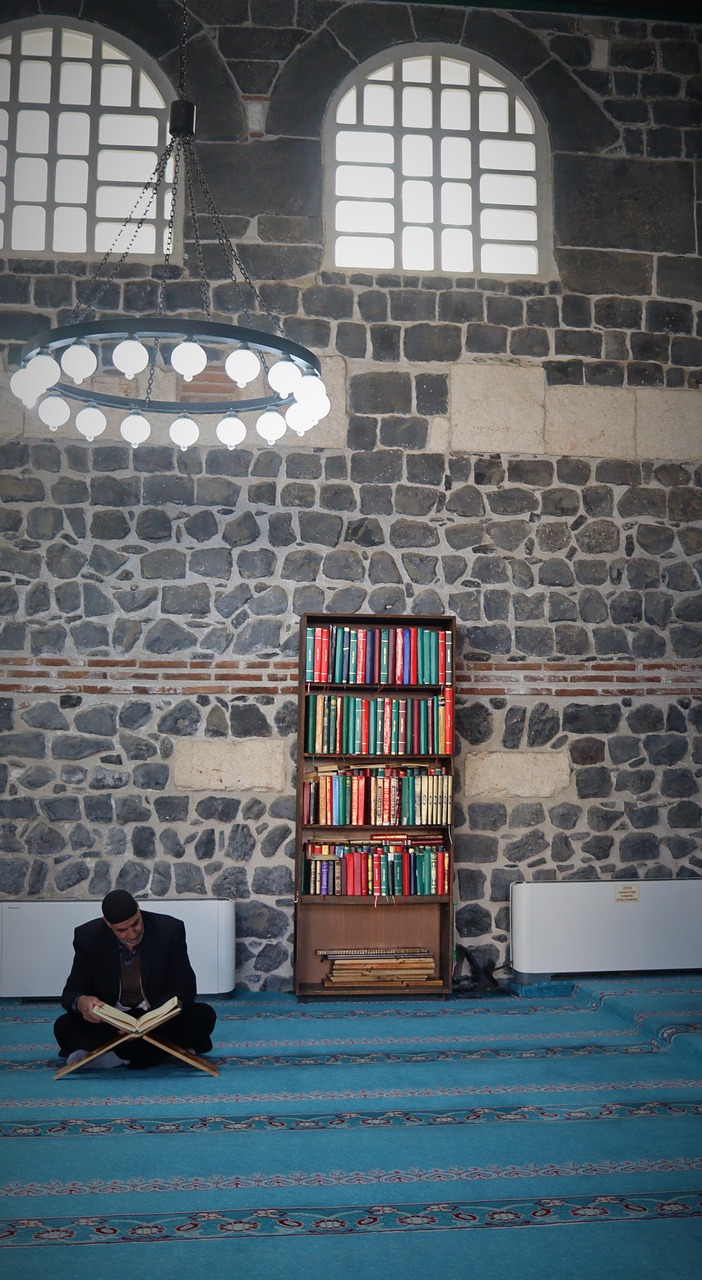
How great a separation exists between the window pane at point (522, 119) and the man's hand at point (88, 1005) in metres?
5.25

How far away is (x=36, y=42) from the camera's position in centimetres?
643

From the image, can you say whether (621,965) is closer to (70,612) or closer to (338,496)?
(338,496)

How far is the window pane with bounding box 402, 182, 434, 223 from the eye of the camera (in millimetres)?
6574

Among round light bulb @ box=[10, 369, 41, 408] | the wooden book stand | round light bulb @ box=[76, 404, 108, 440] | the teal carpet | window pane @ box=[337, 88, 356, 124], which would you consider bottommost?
the teal carpet


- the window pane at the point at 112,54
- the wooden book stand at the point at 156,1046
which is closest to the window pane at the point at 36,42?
the window pane at the point at 112,54

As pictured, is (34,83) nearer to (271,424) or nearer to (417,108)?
(417,108)

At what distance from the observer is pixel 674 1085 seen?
4453 millimetres

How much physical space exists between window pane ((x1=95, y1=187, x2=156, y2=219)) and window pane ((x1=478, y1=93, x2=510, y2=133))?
197 centimetres

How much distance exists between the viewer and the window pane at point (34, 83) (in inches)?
252

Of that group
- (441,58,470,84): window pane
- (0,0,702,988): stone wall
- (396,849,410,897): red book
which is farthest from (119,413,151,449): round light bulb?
(441,58,470,84): window pane

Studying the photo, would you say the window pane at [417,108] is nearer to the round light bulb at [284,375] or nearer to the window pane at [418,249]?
the window pane at [418,249]

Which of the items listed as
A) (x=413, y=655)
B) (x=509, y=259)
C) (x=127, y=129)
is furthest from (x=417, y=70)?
(x=413, y=655)

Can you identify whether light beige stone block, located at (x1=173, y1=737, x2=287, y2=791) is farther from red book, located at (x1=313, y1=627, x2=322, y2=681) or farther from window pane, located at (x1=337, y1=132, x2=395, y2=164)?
window pane, located at (x1=337, y1=132, x2=395, y2=164)

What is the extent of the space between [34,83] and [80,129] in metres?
0.35
